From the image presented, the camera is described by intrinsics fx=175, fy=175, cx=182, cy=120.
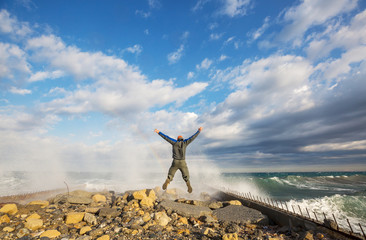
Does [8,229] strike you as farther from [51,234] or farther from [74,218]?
[74,218]

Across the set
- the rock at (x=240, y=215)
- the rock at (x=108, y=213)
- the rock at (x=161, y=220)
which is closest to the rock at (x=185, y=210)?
the rock at (x=240, y=215)

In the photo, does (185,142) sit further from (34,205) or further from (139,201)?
(34,205)

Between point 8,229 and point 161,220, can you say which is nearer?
point 8,229

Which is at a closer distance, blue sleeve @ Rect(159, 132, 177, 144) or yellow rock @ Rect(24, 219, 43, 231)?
yellow rock @ Rect(24, 219, 43, 231)

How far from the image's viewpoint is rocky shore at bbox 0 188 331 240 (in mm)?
4184

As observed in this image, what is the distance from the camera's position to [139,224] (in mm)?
4832

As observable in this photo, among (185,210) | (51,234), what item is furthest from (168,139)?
(51,234)

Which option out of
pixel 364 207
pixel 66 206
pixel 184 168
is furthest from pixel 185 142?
pixel 364 207

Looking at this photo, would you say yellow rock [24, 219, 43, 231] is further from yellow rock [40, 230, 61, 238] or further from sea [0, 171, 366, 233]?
sea [0, 171, 366, 233]

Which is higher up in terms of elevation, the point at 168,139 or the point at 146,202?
the point at 168,139

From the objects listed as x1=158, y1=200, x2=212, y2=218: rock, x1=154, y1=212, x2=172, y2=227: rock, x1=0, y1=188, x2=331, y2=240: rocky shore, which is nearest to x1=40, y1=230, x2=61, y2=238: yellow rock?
x1=0, y1=188, x2=331, y2=240: rocky shore

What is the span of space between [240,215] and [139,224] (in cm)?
348

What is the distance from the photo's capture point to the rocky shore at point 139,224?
4.18 m

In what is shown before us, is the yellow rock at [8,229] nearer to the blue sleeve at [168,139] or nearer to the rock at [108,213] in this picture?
the rock at [108,213]
